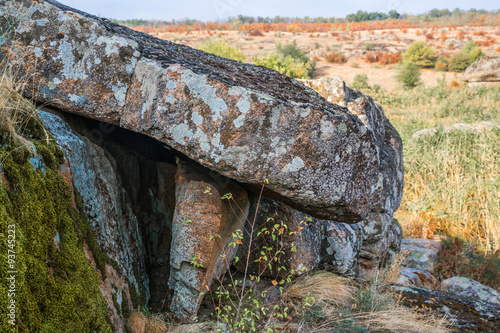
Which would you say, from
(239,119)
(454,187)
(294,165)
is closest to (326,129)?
(294,165)

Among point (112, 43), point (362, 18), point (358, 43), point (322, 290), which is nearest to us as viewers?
point (112, 43)

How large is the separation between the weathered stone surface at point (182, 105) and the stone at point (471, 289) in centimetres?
327

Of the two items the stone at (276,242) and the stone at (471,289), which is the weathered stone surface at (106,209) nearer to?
the stone at (276,242)

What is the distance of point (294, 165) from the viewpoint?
8.77 feet

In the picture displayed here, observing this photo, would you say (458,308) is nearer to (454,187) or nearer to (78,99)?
(78,99)

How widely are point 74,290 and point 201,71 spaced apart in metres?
1.63

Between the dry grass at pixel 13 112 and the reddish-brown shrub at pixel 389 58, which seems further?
the reddish-brown shrub at pixel 389 58

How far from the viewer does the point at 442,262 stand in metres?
5.99

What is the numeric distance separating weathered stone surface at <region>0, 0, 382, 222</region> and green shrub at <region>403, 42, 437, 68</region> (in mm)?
33685

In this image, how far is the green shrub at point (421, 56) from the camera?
32562 mm

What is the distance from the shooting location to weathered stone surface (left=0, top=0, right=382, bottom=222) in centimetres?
259

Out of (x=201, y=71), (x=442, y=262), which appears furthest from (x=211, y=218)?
(x=442, y=262)

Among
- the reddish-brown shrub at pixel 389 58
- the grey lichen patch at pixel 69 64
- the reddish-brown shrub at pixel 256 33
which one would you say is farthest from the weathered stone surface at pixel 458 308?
the reddish-brown shrub at pixel 256 33

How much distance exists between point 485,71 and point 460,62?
6.96 m
